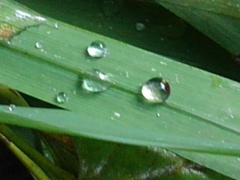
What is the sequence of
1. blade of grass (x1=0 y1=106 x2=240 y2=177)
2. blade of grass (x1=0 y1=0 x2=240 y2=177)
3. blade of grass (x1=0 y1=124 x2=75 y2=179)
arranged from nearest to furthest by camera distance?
blade of grass (x1=0 y1=106 x2=240 y2=177)
blade of grass (x1=0 y1=0 x2=240 y2=177)
blade of grass (x1=0 y1=124 x2=75 y2=179)

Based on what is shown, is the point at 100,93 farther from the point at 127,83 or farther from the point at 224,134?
the point at 224,134

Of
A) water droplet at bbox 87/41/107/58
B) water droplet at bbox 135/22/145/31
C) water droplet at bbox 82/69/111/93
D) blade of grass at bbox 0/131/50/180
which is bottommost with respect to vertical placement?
blade of grass at bbox 0/131/50/180

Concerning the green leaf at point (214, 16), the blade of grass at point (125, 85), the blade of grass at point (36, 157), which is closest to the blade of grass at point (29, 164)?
the blade of grass at point (36, 157)

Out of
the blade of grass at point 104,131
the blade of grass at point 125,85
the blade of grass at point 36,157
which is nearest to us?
the blade of grass at point 104,131

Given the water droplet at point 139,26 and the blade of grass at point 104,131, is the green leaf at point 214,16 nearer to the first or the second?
the water droplet at point 139,26

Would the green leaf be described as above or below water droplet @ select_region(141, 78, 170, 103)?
above

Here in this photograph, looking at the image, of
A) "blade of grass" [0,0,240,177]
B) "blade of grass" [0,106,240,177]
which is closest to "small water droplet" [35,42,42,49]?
"blade of grass" [0,0,240,177]

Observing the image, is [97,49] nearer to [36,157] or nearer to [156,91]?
[156,91]

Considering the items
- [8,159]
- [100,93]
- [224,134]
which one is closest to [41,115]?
[100,93]

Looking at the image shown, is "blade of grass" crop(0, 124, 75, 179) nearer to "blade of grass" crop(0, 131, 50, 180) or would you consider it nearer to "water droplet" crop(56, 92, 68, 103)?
"blade of grass" crop(0, 131, 50, 180)
